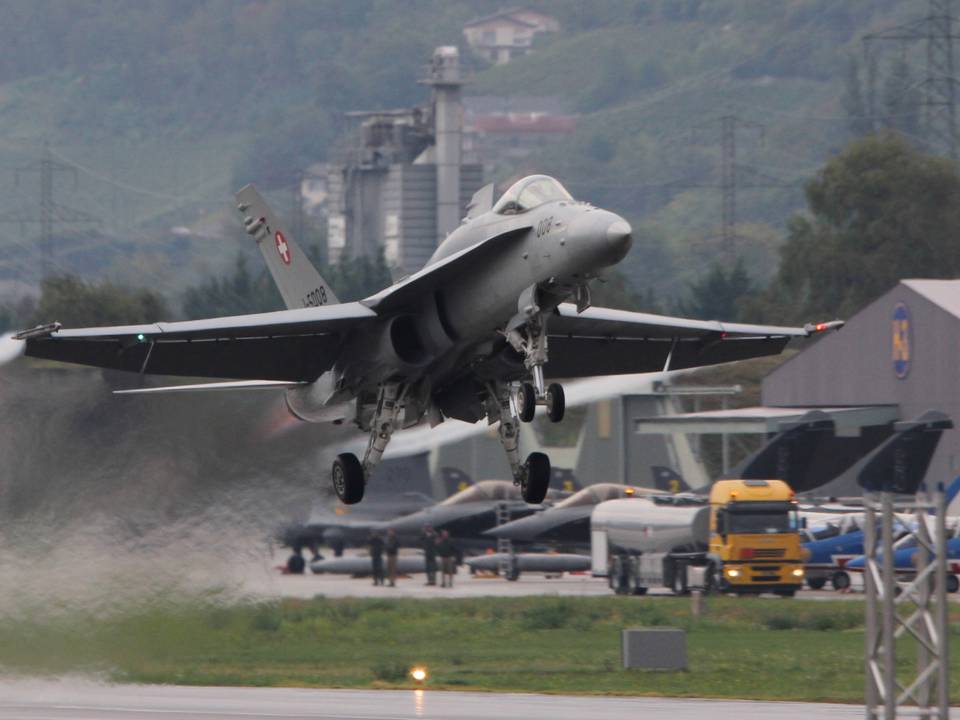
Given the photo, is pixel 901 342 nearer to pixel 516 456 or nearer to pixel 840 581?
pixel 840 581

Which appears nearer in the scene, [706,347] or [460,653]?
[706,347]

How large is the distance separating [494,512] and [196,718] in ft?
82.4

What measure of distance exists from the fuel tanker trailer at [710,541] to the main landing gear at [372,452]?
20.8 metres

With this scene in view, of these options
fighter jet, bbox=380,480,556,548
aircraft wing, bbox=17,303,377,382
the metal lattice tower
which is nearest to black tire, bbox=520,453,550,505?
aircraft wing, bbox=17,303,377,382

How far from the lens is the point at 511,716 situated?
95.9 feet

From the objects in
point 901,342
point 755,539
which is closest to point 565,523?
point 755,539

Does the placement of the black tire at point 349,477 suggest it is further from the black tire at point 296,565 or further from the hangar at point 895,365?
the hangar at point 895,365

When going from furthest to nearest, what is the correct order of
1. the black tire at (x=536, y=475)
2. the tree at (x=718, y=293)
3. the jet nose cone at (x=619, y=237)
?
the tree at (x=718, y=293), the black tire at (x=536, y=475), the jet nose cone at (x=619, y=237)

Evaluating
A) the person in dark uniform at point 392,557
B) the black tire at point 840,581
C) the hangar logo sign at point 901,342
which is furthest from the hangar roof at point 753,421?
the person in dark uniform at point 392,557

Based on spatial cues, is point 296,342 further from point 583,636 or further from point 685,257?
point 685,257

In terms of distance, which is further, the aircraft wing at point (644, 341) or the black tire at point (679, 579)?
the black tire at point (679, 579)

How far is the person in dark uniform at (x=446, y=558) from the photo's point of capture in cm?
4953

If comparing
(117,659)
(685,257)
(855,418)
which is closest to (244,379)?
(117,659)

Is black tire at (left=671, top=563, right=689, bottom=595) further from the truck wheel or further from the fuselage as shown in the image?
the fuselage
